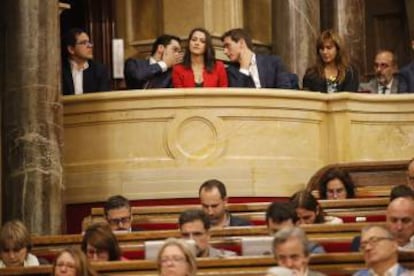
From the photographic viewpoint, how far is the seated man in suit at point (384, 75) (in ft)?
50.5

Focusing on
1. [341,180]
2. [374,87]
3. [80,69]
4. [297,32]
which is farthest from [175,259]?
[297,32]

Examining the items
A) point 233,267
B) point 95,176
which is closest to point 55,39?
point 95,176

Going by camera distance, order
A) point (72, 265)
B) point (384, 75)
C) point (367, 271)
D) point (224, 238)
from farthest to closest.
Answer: point (384, 75) < point (224, 238) < point (72, 265) < point (367, 271)

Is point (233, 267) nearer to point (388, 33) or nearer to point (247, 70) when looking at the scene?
point (247, 70)

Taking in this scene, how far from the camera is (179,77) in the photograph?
1495cm

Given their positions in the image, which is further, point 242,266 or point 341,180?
point 341,180

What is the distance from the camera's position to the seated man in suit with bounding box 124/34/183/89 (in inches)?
593

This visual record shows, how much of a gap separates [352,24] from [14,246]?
8547 mm

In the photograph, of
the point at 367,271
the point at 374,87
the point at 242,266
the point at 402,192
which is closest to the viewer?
the point at 367,271

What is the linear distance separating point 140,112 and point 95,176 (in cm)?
64

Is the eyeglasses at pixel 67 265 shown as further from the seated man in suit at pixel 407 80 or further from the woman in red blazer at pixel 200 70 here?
the seated man in suit at pixel 407 80

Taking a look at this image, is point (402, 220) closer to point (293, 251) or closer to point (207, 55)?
point (293, 251)

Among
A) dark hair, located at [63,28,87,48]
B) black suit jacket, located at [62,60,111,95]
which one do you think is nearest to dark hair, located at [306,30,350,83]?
black suit jacket, located at [62,60,111,95]

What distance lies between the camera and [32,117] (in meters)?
14.1
